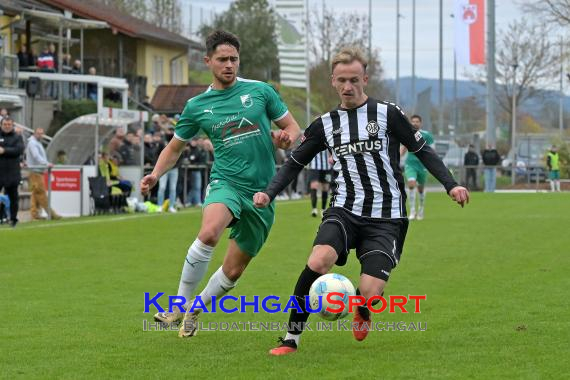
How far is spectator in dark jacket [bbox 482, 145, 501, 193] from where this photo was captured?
142ft

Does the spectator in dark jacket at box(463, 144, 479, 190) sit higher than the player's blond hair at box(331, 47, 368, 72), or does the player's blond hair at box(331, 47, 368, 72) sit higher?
the player's blond hair at box(331, 47, 368, 72)

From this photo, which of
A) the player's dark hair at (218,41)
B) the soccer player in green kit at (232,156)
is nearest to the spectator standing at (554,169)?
the soccer player in green kit at (232,156)

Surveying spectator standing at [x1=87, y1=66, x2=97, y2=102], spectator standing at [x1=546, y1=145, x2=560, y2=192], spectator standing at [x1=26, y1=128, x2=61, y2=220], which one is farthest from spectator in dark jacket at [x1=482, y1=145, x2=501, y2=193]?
spectator standing at [x1=26, y1=128, x2=61, y2=220]

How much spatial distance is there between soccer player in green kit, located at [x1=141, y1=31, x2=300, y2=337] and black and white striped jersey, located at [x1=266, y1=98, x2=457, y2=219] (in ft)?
1.66

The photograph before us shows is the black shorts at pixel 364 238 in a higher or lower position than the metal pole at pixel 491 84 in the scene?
lower

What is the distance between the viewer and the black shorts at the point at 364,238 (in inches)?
291

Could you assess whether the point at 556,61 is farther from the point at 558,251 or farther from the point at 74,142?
the point at 558,251

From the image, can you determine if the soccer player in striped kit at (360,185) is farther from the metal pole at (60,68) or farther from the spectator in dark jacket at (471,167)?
the spectator in dark jacket at (471,167)

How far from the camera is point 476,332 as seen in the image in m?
8.33

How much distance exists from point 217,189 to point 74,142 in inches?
757

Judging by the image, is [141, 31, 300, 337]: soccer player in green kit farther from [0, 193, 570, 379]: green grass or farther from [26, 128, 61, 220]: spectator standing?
[26, 128, 61, 220]: spectator standing

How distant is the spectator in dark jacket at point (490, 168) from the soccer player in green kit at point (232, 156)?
35.7 m

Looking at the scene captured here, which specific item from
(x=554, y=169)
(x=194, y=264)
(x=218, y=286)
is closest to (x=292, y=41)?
(x=554, y=169)

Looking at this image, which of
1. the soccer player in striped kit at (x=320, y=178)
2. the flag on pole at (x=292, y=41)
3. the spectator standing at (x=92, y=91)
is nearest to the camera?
the soccer player in striped kit at (x=320, y=178)
